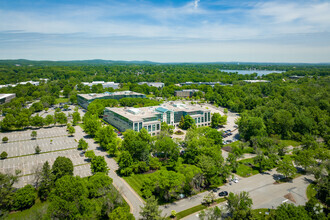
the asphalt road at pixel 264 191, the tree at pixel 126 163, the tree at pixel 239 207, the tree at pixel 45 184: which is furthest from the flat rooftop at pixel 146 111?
the tree at pixel 239 207

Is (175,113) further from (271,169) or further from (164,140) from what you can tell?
(271,169)

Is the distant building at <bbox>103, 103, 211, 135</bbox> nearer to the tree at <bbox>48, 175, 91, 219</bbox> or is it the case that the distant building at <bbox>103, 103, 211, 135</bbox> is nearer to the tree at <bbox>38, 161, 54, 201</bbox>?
the tree at <bbox>38, 161, 54, 201</bbox>

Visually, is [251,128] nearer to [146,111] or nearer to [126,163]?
[146,111]

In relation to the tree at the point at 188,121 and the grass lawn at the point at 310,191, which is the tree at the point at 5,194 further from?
the tree at the point at 188,121

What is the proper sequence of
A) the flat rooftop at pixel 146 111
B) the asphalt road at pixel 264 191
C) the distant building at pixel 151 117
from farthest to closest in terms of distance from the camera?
the flat rooftop at pixel 146 111 < the distant building at pixel 151 117 < the asphalt road at pixel 264 191

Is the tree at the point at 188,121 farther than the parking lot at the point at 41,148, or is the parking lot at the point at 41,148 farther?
the tree at the point at 188,121

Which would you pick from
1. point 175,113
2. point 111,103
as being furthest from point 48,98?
point 175,113

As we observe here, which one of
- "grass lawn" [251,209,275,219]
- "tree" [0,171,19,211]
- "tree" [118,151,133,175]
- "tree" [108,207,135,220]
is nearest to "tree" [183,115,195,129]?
"tree" [118,151,133,175]
